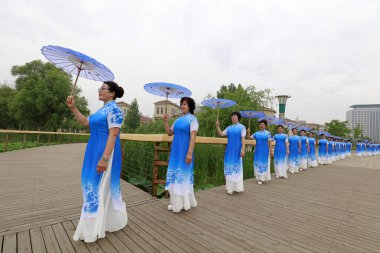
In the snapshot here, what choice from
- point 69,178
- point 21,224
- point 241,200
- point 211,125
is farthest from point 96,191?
point 211,125

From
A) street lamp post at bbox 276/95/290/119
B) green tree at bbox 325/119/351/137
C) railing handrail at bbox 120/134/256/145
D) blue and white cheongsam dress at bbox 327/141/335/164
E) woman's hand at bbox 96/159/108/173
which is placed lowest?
blue and white cheongsam dress at bbox 327/141/335/164

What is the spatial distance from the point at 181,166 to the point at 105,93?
155 centimetres

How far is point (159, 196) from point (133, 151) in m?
3.11

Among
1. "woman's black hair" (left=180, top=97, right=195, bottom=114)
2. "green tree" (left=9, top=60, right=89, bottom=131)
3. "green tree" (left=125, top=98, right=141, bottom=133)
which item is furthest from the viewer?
"green tree" (left=125, top=98, right=141, bottom=133)

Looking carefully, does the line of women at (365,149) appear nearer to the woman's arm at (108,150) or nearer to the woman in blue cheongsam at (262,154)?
the woman in blue cheongsam at (262,154)

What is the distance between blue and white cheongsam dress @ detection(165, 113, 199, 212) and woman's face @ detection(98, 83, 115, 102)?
1171 mm

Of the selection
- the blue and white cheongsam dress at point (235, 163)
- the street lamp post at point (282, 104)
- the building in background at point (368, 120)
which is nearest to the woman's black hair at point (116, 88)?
the blue and white cheongsam dress at point (235, 163)

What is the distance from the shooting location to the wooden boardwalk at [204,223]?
7.36ft

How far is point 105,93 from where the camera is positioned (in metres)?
2.41

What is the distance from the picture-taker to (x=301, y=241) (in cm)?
251

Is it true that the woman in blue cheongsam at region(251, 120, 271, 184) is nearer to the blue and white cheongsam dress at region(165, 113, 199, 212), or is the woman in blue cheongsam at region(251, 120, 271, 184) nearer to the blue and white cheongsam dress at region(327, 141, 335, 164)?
the blue and white cheongsam dress at region(165, 113, 199, 212)

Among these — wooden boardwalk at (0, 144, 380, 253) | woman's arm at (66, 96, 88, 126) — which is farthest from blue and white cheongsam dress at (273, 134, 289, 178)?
woman's arm at (66, 96, 88, 126)

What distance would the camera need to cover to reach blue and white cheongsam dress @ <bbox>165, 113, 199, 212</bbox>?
3238 mm

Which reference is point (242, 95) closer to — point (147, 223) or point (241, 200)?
point (241, 200)
